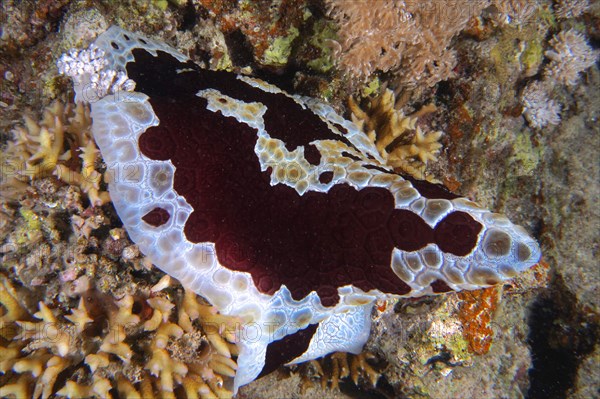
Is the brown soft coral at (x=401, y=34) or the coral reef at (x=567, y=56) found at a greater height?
the coral reef at (x=567, y=56)

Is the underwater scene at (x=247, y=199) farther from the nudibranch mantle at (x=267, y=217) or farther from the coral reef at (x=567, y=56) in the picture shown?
the coral reef at (x=567, y=56)

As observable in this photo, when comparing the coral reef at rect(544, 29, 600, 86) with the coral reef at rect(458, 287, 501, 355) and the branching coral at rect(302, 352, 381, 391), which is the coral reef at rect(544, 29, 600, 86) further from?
the branching coral at rect(302, 352, 381, 391)

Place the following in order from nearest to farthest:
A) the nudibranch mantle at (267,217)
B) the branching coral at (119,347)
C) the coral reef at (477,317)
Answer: the nudibranch mantle at (267,217), the branching coral at (119,347), the coral reef at (477,317)

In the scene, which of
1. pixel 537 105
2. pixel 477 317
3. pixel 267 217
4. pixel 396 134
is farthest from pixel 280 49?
pixel 537 105

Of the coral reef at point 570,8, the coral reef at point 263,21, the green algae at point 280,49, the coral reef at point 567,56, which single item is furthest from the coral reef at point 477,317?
the coral reef at point 570,8

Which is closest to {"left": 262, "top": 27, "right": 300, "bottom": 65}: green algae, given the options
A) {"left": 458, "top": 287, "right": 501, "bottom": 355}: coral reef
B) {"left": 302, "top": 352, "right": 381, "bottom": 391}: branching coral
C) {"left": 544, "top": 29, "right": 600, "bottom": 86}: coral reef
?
{"left": 458, "top": 287, "right": 501, "bottom": 355}: coral reef

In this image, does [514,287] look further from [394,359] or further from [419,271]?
[419,271]

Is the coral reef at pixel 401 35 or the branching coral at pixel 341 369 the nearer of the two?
the coral reef at pixel 401 35

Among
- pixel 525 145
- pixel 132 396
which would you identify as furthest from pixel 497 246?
pixel 525 145
